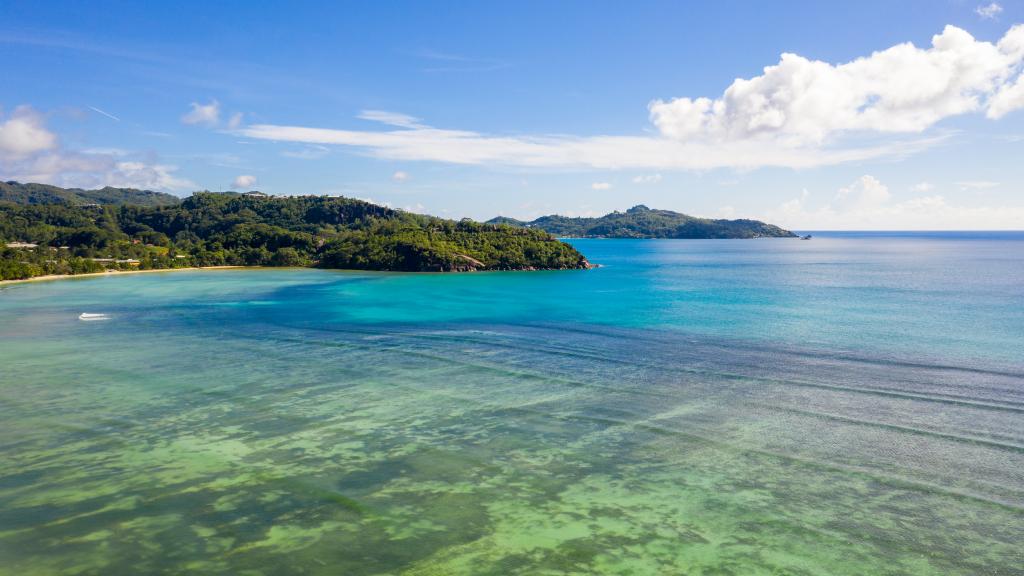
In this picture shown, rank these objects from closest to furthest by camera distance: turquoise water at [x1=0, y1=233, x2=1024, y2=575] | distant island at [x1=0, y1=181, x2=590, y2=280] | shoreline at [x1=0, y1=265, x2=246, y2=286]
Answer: turquoise water at [x1=0, y1=233, x2=1024, y2=575], shoreline at [x1=0, y1=265, x2=246, y2=286], distant island at [x1=0, y1=181, x2=590, y2=280]

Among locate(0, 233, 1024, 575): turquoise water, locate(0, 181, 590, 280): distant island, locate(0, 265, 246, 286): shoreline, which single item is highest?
locate(0, 181, 590, 280): distant island

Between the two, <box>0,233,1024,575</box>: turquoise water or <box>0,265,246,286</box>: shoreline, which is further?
<box>0,265,246,286</box>: shoreline

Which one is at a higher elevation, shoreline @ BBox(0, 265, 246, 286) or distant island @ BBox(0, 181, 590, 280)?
distant island @ BBox(0, 181, 590, 280)

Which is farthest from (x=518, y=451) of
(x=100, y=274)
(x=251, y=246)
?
(x=251, y=246)

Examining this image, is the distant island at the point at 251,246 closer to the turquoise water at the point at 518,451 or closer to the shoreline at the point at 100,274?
the shoreline at the point at 100,274

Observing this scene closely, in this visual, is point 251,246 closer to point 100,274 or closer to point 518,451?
point 100,274

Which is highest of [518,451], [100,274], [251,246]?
[251,246]

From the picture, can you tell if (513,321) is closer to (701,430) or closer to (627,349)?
(627,349)

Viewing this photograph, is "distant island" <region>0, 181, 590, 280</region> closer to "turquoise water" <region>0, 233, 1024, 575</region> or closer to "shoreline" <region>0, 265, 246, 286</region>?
"shoreline" <region>0, 265, 246, 286</region>

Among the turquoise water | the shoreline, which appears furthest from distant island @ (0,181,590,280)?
the turquoise water
